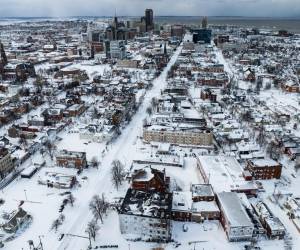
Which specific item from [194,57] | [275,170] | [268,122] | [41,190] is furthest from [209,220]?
[194,57]

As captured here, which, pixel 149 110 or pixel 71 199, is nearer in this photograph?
pixel 71 199

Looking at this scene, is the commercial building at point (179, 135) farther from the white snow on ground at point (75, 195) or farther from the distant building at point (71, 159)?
the distant building at point (71, 159)

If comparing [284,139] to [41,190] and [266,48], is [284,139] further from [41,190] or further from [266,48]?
[266,48]

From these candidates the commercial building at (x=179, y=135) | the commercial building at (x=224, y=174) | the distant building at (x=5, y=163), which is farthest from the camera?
the commercial building at (x=179, y=135)

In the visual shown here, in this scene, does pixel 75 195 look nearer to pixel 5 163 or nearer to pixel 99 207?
pixel 99 207

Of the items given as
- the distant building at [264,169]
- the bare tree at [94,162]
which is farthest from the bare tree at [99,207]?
the distant building at [264,169]

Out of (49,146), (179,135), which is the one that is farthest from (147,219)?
(49,146)
